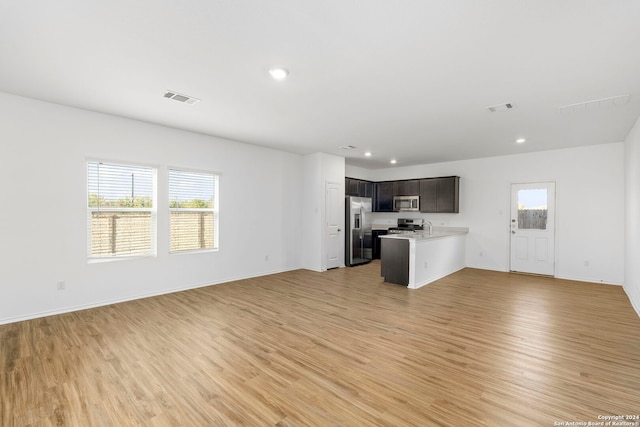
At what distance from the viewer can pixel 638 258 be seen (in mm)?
4195

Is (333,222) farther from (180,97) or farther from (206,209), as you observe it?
(180,97)

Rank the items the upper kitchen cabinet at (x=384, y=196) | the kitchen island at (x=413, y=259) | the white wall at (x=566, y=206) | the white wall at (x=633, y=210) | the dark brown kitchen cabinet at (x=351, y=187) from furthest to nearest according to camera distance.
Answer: the upper kitchen cabinet at (x=384, y=196)
the dark brown kitchen cabinet at (x=351, y=187)
the white wall at (x=566, y=206)
the kitchen island at (x=413, y=259)
the white wall at (x=633, y=210)

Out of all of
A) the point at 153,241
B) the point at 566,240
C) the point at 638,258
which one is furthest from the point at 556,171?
the point at 153,241

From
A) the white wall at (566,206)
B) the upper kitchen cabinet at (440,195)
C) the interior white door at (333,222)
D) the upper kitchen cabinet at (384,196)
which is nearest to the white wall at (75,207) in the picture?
the interior white door at (333,222)

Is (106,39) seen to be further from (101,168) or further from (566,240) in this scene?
(566,240)

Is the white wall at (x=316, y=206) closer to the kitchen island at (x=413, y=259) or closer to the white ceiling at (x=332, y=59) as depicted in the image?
the kitchen island at (x=413, y=259)

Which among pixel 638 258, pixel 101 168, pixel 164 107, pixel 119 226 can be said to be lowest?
pixel 638 258

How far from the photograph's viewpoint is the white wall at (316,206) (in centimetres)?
700

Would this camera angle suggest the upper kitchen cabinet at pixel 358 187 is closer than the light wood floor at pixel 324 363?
No

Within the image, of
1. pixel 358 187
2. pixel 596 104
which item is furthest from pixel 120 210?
pixel 596 104

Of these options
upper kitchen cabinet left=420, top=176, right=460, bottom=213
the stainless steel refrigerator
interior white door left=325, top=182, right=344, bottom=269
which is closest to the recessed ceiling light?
interior white door left=325, top=182, right=344, bottom=269

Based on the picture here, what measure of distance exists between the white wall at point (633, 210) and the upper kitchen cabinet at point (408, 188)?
4115 mm

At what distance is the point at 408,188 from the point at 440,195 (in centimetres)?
94

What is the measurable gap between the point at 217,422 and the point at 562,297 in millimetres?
5584
